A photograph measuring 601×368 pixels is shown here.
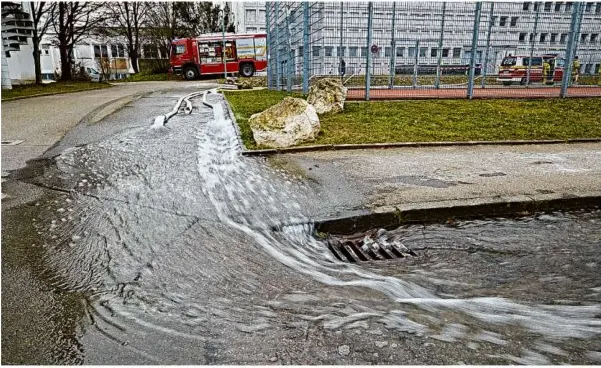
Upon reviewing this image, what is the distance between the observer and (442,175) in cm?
521

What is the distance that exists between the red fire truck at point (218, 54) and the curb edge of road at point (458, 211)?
98.7 ft

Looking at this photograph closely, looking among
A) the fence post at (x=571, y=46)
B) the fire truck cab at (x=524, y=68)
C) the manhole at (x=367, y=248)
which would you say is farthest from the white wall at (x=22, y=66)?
the fence post at (x=571, y=46)

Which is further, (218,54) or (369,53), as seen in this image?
(218,54)

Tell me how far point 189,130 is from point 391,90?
823cm

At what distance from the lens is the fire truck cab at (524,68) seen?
16141mm

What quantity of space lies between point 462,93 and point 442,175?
10689mm

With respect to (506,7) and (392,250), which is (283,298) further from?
(506,7)

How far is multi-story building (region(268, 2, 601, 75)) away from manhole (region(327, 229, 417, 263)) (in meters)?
9.50

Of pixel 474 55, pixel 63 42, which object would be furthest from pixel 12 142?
pixel 63 42

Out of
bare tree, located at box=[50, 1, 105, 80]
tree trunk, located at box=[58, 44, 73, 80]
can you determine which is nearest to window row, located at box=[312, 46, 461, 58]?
bare tree, located at box=[50, 1, 105, 80]

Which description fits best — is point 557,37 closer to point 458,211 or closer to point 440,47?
point 440,47

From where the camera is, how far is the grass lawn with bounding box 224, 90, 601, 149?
7.46m

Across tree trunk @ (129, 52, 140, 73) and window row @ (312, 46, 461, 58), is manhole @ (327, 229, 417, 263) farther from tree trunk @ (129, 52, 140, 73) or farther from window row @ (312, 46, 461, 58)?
tree trunk @ (129, 52, 140, 73)

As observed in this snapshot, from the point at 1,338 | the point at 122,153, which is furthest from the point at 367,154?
the point at 1,338
